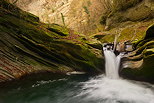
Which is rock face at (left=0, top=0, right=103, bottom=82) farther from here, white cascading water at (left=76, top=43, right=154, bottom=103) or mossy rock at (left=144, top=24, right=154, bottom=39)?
mossy rock at (left=144, top=24, right=154, bottom=39)

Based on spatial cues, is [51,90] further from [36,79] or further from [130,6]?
[130,6]

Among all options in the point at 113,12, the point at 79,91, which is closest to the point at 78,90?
the point at 79,91

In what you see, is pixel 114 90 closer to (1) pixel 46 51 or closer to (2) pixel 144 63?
(2) pixel 144 63

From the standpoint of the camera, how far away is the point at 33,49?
1126 cm

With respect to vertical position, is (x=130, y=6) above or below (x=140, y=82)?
above

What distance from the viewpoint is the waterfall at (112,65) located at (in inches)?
478

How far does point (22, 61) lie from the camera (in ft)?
33.3

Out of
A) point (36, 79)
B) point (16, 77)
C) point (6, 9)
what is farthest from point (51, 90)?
point (6, 9)

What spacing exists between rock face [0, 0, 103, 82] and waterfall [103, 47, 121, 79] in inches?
28.3

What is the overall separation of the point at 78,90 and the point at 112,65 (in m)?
4.39

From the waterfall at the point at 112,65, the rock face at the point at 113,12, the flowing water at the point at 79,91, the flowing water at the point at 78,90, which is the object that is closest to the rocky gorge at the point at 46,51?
the waterfall at the point at 112,65

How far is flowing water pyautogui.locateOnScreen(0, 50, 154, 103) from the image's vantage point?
8.13 m

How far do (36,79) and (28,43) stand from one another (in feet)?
9.36

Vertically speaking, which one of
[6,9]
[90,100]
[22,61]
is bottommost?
[90,100]
